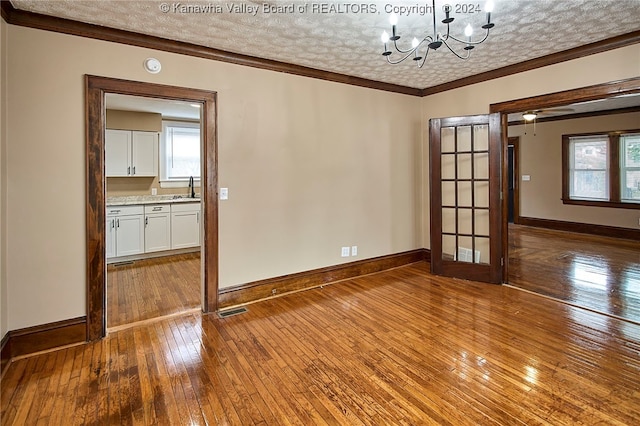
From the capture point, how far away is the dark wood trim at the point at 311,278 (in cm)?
369

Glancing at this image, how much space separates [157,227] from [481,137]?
5001 millimetres

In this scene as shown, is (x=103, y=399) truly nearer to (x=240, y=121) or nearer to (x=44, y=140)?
(x=44, y=140)

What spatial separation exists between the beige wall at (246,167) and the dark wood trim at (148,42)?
54 millimetres

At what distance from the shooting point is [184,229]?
5.93 metres

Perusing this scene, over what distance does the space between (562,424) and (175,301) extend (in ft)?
11.5

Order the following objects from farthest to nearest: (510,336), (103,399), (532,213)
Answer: (532,213) → (510,336) → (103,399)

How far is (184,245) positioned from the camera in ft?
19.5

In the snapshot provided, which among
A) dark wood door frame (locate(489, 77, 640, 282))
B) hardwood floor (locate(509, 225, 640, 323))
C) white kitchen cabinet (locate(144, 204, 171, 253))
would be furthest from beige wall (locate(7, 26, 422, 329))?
white kitchen cabinet (locate(144, 204, 171, 253))

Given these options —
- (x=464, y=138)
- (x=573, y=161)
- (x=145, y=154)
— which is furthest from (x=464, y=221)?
(x=145, y=154)

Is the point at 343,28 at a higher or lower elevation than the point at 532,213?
higher

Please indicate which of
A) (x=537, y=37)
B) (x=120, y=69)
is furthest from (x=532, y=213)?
(x=120, y=69)

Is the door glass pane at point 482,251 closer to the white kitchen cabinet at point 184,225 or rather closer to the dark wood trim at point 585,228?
the white kitchen cabinet at point 184,225

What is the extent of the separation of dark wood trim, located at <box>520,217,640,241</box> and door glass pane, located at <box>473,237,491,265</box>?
461 centimetres

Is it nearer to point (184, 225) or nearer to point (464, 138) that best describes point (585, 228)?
point (464, 138)
